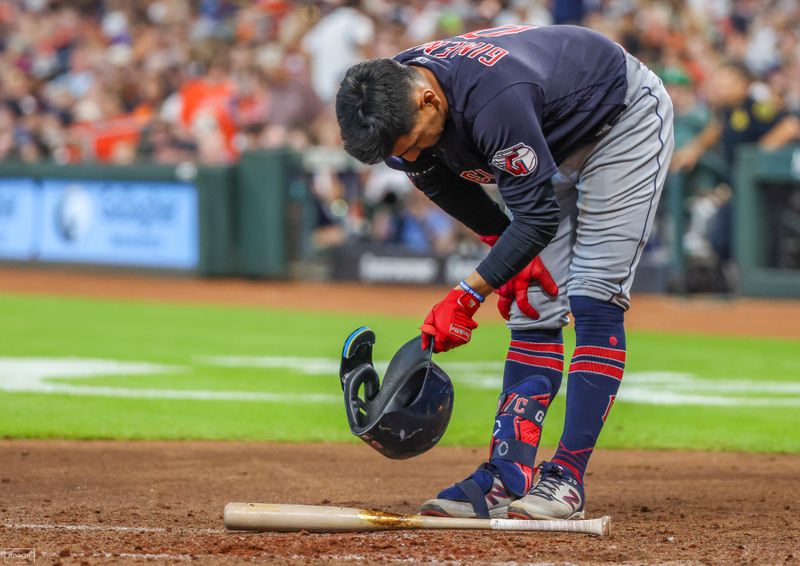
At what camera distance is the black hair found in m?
3.81

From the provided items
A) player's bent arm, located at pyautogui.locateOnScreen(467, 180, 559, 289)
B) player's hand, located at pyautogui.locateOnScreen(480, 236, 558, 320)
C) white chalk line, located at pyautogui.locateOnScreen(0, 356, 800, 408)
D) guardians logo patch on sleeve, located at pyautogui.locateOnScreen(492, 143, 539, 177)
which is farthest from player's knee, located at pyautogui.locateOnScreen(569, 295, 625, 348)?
white chalk line, located at pyautogui.locateOnScreen(0, 356, 800, 408)

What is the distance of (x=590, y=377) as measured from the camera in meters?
4.30

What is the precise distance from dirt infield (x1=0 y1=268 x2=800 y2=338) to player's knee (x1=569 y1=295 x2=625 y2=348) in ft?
22.8

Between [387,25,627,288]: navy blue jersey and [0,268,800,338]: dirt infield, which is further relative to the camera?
[0,268,800,338]: dirt infield

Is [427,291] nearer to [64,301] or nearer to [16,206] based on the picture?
[64,301]

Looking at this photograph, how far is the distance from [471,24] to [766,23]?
3669mm

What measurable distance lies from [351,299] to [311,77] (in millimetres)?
3722

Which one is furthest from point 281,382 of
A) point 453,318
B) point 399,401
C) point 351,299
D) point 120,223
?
point 120,223

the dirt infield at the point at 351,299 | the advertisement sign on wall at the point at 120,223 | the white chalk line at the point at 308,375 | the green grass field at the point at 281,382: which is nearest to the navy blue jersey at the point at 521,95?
the green grass field at the point at 281,382

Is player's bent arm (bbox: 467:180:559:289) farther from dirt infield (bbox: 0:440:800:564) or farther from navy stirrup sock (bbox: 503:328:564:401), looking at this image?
dirt infield (bbox: 0:440:800:564)

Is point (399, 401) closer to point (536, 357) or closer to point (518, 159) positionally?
point (536, 357)

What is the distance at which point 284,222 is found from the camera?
596 inches

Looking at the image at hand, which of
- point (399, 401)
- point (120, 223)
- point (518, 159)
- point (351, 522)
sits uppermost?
point (518, 159)

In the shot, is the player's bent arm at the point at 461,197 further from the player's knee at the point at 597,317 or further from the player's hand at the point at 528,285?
the player's knee at the point at 597,317
